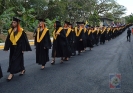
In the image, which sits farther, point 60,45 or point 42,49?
point 60,45

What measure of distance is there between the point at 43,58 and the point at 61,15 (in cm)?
2238

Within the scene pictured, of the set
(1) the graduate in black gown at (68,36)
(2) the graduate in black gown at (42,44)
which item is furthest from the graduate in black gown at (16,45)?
(1) the graduate in black gown at (68,36)

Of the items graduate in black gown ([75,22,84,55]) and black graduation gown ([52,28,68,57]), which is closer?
black graduation gown ([52,28,68,57])

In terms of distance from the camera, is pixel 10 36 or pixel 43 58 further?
pixel 43 58

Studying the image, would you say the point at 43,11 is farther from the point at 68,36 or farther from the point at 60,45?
the point at 60,45

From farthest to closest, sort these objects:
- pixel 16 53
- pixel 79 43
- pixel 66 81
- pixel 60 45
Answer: pixel 79 43 < pixel 60 45 < pixel 16 53 < pixel 66 81

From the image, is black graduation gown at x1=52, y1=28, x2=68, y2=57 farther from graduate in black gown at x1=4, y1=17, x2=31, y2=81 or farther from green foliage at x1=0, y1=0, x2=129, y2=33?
green foliage at x1=0, y1=0, x2=129, y2=33

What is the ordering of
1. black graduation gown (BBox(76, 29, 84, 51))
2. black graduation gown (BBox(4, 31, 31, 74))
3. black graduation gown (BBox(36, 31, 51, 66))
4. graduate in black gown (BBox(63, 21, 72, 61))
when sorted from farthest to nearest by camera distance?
black graduation gown (BBox(76, 29, 84, 51)), graduate in black gown (BBox(63, 21, 72, 61)), black graduation gown (BBox(36, 31, 51, 66)), black graduation gown (BBox(4, 31, 31, 74))

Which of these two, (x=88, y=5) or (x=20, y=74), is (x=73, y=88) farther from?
(x=88, y=5)

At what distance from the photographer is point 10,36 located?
6637 mm

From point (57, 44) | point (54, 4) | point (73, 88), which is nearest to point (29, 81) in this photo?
point (73, 88)

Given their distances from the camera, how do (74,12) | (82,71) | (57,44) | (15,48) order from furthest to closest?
1. (74,12)
2. (57,44)
3. (82,71)
4. (15,48)

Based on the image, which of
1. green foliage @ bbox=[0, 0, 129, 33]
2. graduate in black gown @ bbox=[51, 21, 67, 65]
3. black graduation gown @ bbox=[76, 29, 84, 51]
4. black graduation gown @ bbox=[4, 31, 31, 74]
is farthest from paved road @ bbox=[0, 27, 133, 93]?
green foliage @ bbox=[0, 0, 129, 33]

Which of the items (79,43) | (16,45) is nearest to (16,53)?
(16,45)
